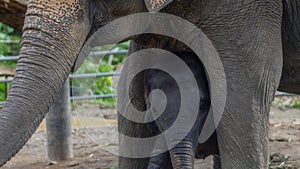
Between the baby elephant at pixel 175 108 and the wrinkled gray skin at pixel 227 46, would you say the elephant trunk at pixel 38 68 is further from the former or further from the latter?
the baby elephant at pixel 175 108

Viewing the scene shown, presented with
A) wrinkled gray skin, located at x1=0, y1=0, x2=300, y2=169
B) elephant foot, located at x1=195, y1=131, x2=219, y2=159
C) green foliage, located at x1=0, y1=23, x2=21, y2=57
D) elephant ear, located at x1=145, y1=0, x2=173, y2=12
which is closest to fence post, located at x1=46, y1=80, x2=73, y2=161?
elephant foot, located at x1=195, y1=131, x2=219, y2=159

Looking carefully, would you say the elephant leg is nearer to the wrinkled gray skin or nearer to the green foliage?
the wrinkled gray skin

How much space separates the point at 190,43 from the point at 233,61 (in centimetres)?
31

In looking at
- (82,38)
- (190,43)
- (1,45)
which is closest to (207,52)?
(190,43)

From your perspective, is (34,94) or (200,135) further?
(200,135)

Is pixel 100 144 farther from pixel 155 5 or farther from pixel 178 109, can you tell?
pixel 155 5

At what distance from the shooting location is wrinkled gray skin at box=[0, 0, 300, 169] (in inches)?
172

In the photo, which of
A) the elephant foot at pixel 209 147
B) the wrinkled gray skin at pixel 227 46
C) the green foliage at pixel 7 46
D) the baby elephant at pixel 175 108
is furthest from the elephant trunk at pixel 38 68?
the green foliage at pixel 7 46

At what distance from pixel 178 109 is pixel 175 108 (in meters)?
0.02

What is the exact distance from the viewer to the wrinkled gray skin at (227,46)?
4375mm

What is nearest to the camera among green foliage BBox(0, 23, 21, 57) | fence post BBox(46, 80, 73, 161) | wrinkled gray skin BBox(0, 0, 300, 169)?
wrinkled gray skin BBox(0, 0, 300, 169)

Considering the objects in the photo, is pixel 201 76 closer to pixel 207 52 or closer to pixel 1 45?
pixel 207 52

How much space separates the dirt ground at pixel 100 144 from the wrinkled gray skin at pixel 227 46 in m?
2.07

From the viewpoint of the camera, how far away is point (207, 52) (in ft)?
16.3
